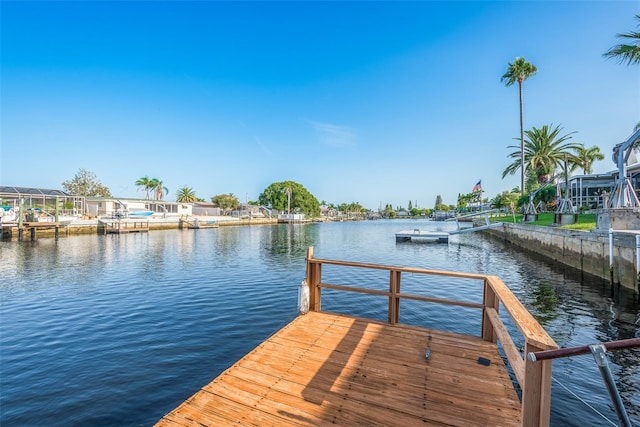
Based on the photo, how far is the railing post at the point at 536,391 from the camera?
230cm

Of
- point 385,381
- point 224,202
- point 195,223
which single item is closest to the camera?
point 385,381

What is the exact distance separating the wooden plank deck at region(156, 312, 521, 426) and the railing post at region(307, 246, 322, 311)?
54.9 inches

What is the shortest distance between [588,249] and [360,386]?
18.0m

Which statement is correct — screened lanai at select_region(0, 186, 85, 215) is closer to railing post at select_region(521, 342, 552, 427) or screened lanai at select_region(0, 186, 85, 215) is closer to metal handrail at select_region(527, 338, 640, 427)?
railing post at select_region(521, 342, 552, 427)

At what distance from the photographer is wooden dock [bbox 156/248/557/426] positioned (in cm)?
338

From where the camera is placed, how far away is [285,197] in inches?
4090

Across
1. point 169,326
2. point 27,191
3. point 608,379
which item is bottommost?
point 169,326

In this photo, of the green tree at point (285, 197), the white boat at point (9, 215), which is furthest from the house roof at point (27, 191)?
the green tree at point (285, 197)

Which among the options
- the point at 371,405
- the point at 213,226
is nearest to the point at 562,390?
the point at 371,405

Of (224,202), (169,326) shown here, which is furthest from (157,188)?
(169,326)

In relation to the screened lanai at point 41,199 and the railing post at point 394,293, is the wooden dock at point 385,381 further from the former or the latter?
the screened lanai at point 41,199

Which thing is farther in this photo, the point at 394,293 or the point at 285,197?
the point at 285,197

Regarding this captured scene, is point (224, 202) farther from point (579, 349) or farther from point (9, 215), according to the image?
point (579, 349)

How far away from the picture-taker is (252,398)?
3895mm
